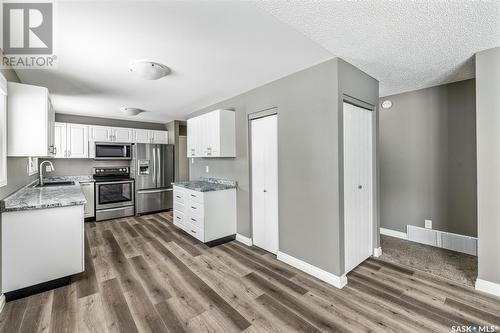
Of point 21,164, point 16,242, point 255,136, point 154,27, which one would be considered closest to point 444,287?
point 255,136

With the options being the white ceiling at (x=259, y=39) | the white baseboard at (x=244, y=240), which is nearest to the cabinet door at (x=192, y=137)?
the white ceiling at (x=259, y=39)

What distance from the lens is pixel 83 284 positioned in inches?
93.5

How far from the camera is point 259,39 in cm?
197

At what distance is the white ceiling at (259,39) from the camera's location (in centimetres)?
157

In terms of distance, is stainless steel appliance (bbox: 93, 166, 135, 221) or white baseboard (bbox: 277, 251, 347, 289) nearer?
white baseboard (bbox: 277, 251, 347, 289)

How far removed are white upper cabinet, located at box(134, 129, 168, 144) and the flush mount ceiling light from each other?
141 inches

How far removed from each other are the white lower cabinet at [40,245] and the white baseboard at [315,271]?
94.7 inches

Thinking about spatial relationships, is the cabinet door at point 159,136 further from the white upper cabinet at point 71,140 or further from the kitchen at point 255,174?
the kitchen at point 255,174

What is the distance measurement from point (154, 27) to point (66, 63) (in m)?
1.43

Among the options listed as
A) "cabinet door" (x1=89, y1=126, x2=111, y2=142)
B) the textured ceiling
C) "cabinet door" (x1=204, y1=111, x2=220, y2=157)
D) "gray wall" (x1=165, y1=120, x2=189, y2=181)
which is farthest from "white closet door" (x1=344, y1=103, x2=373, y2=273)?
"cabinet door" (x1=89, y1=126, x2=111, y2=142)

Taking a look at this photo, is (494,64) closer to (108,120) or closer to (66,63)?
(66,63)

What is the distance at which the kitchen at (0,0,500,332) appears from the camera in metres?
1.78

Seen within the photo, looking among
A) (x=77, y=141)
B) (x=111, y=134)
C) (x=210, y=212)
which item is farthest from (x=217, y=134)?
(x=77, y=141)

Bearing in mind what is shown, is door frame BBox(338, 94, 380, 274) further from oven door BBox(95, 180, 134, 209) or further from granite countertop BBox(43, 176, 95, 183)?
granite countertop BBox(43, 176, 95, 183)
